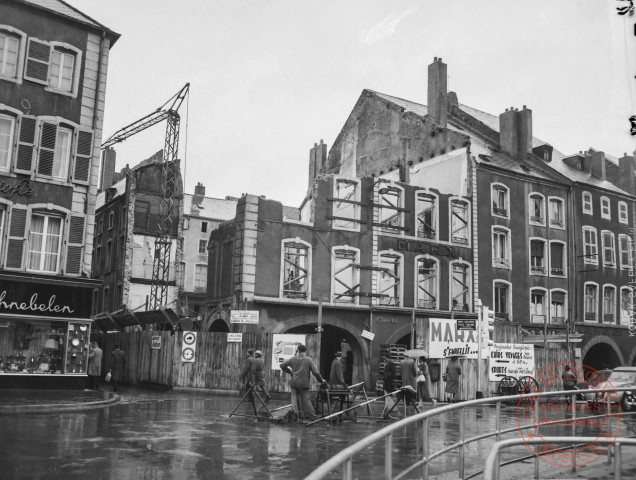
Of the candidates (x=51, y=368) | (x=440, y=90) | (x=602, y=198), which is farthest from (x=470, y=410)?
(x=602, y=198)

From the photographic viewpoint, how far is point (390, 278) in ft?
114

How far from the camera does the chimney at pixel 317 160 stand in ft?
164

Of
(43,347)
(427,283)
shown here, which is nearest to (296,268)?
(427,283)

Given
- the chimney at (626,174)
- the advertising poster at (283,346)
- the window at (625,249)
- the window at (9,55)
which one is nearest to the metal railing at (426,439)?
the advertising poster at (283,346)

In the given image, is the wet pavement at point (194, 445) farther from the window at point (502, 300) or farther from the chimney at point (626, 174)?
the chimney at point (626, 174)

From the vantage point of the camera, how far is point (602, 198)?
44.1 metres

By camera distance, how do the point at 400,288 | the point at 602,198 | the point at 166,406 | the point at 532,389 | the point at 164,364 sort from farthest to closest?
1. the point at 602,198
2. the point at 400,288
3. the point at 164,364
4. the point at 532,389
5. the point at 166,406

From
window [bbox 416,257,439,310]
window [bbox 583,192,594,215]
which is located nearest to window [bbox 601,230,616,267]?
window [bbox 583,192,594,215]

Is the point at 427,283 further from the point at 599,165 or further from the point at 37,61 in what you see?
the point at 37,61

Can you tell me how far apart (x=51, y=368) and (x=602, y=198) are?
34.5 meters

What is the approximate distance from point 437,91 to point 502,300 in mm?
12787

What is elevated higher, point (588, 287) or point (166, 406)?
point (588, 287)

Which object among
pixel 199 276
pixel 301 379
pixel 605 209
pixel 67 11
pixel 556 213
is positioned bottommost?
pixel 301 379

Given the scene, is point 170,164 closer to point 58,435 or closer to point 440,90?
point 440,90
